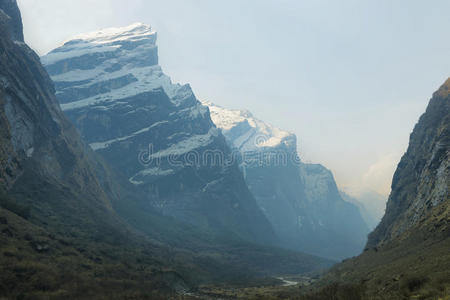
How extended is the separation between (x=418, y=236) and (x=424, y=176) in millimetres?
51641

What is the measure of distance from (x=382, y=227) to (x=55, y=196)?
161m

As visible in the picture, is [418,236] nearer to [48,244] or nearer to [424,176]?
[424,176]

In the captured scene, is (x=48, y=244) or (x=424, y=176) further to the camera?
(x=424, y=176)

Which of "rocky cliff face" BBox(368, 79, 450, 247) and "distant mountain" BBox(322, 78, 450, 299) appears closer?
"distant mountain" BBox(322, 78, 450, 299)

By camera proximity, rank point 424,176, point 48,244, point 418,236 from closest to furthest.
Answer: point 418,236, point 48,244, point 424,176

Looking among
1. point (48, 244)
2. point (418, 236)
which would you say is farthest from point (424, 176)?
point (48, 244)

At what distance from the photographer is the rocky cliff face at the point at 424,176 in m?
114

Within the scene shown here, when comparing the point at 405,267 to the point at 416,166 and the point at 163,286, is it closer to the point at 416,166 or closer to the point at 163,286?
the point at 163,286

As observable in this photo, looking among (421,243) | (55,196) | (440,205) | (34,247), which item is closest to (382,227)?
(440,205)

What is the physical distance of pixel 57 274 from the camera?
3602 inches

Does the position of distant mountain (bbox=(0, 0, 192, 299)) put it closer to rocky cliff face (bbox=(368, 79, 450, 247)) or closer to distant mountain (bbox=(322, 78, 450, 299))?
distant mountain (bbox=(322, 78, 450, 299))

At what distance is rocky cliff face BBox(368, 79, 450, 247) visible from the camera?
114m

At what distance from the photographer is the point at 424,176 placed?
138250 mm

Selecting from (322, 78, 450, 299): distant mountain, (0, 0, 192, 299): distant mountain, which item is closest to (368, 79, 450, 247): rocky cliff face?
(322, 78, 450, 299): distant mountain
